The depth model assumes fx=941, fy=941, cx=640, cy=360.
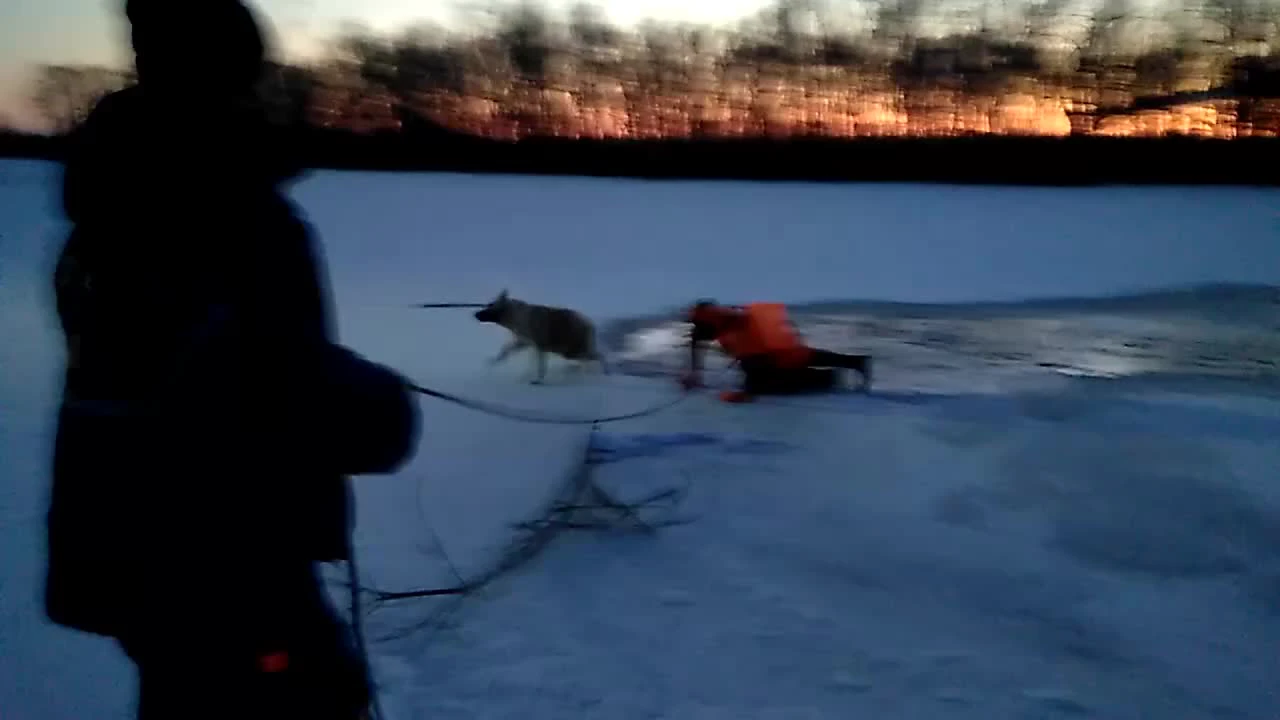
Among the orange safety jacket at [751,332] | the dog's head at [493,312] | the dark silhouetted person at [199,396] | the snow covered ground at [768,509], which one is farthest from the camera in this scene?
the orange safety jacket at [751,332]

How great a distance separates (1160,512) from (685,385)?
3.39 feet

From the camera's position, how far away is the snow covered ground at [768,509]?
50.4 inches

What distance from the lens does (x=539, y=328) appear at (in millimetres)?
2100

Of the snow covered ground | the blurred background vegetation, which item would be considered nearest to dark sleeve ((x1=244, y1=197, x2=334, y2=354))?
the snow covered ground

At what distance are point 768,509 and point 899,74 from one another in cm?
92

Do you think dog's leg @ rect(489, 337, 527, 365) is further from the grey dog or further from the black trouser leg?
the black trouser leg

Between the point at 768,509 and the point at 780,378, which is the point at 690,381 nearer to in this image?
the point at 780,378

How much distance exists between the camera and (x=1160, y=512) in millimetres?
1758

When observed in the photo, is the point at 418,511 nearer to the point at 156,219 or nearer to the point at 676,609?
the point at 676,609

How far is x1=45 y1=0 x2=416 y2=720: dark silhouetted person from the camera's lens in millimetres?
593

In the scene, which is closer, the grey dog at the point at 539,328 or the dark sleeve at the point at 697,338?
the grey dog at the point at 539,328

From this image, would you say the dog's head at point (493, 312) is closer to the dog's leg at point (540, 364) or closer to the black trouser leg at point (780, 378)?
the dog's leg at point (540, 364)

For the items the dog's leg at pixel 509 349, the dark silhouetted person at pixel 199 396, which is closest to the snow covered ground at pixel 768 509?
the dog's leg at pixel 509 349

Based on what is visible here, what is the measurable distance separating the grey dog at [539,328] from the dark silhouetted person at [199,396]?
1375 millimetres
